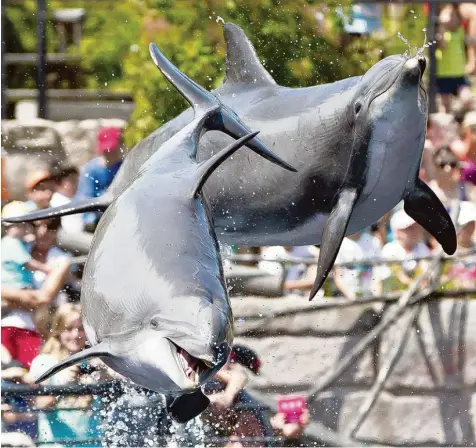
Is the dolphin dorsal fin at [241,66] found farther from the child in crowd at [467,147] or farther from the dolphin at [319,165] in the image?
the child in crowd at [467,147]

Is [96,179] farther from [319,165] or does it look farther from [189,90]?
[189,90]

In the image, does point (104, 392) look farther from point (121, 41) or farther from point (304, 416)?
point (121, 41)

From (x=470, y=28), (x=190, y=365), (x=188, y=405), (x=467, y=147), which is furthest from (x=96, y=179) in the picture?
(x=190, y=365)

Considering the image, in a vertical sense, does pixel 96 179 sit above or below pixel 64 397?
above

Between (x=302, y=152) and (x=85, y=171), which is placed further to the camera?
(x=85, y=171)

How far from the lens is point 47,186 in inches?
511

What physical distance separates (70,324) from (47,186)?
1462 mm

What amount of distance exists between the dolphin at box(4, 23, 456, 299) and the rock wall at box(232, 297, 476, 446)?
4.28 metres

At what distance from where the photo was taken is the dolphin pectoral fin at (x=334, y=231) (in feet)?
26.9

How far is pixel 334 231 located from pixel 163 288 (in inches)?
78.5

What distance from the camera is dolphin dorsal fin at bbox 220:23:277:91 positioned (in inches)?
350

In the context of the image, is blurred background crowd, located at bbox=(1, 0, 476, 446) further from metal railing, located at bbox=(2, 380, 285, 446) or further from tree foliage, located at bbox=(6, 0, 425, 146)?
tree foliage, located at bbox=(6, 0, 425, 146)

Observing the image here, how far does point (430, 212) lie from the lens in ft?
29.2

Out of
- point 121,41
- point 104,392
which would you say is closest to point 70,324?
point 104,392
